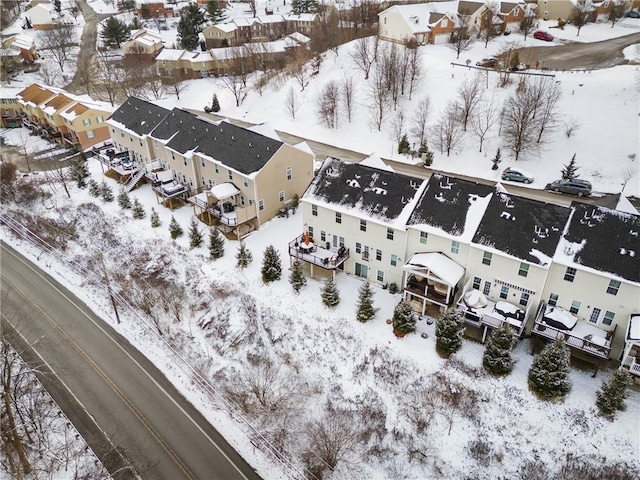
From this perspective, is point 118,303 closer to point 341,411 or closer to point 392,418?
point 341,411

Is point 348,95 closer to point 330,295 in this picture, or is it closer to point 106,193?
point 106,193

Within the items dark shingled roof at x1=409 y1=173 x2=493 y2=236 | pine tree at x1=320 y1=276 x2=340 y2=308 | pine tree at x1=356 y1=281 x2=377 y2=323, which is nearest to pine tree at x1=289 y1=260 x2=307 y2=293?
pine tree at x1=320 y1=276 x2=340 y2=308

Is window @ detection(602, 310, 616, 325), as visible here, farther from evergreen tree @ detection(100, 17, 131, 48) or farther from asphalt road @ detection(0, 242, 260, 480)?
evergreen tree @ detection(100, 17, 131, 48)

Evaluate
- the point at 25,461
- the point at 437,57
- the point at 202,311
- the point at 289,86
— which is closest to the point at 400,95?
the point at 437,57

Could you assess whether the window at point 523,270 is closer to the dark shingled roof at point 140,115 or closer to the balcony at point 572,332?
the balcony at point 572,332

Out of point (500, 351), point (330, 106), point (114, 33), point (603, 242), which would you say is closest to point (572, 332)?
point (500, 351)
